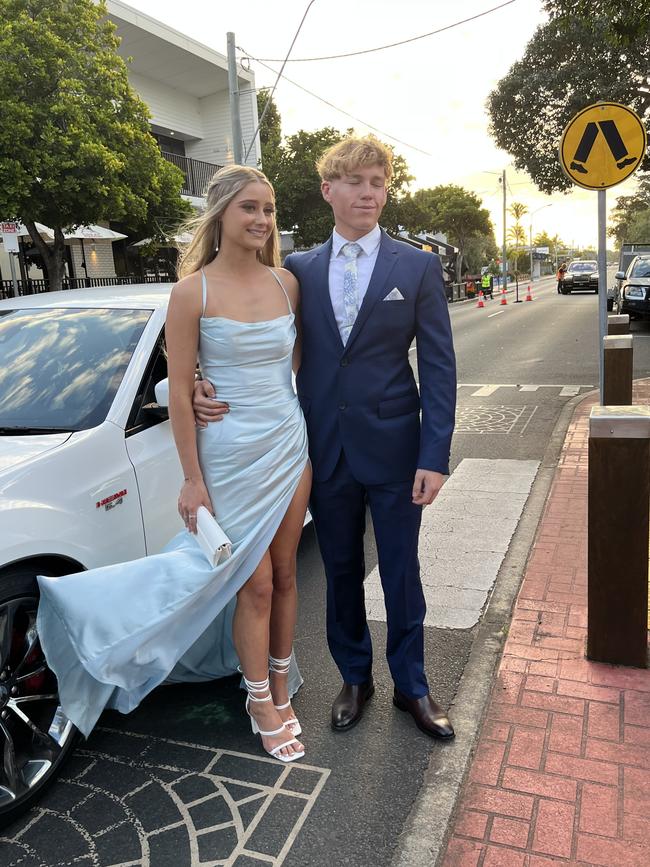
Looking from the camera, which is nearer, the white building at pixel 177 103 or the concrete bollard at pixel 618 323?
the concrete bollard at pixel 618 323

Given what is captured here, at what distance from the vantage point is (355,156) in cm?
255

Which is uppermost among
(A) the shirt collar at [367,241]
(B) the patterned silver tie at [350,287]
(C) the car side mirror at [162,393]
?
(A) the shirt collar at [367,241]

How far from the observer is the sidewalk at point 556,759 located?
225cm

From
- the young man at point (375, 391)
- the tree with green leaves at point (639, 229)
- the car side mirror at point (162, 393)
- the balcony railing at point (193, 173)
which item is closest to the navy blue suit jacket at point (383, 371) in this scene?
the young man at point (375, 391)

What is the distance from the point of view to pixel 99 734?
9.73 feet

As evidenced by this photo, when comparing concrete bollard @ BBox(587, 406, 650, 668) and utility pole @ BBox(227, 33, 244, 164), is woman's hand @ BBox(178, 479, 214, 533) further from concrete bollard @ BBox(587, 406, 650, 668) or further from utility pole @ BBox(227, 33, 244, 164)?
utility pole @ BBox(227, 33, 244, 164)

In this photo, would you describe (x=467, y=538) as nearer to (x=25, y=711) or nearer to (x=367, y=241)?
(x=367, y=241)

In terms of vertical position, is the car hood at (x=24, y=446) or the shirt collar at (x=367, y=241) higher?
the shirt collar at (x=367, y=241)

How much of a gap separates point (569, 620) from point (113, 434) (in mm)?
2372

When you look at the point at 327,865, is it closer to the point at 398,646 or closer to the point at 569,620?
the point at 398,646

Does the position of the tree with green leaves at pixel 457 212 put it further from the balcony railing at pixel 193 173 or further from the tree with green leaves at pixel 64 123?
the tree with green leaves at pixel 64 123

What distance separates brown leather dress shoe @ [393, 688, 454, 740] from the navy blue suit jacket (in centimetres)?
92

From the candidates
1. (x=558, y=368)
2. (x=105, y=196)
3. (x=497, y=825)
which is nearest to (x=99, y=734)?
(x=497, y=825)

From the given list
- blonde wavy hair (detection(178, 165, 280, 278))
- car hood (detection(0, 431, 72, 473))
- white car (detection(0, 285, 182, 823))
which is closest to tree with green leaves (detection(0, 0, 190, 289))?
white car (detection(0, 285, 182, 823))
